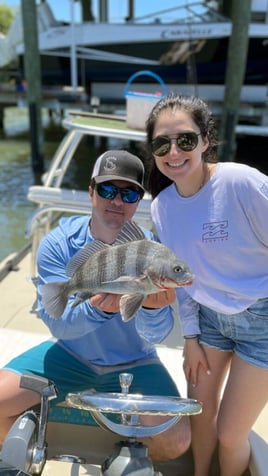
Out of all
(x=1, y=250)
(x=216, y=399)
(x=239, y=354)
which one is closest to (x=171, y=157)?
(x=239, y=354)

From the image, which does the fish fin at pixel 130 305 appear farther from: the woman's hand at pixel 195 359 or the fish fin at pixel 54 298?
the woman's hand at pixel 195 359

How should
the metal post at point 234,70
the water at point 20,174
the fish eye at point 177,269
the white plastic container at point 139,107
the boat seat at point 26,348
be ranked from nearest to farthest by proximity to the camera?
the fish eye at point 177,269
the boat seat at point 26,348
the white plastic container at point 139,107
the water at point 20,174
the metal post at point 234,70

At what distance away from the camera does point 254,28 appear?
498 inches

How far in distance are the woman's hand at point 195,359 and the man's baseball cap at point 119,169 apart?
2.52ft

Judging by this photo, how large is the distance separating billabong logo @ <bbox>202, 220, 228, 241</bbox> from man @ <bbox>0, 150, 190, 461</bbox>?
383 mm

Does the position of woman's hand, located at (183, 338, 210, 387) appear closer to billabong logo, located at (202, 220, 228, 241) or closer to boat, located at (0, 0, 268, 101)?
billabong logo, located at (202, 220, 228, 241)

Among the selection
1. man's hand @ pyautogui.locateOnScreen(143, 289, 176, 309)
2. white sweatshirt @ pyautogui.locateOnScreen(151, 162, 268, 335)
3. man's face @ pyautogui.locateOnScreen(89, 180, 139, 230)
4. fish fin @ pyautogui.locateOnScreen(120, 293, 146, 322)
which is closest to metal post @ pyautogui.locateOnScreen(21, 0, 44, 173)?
man's face @ pyautogui.locateOnScreen(89, 180, 139, 230)

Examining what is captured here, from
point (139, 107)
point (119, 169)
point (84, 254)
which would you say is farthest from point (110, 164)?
point (139, 107)

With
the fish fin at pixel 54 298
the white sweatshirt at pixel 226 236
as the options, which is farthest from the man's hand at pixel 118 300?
the white sweatshirt at pixel 226 236

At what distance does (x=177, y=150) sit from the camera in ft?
5.97

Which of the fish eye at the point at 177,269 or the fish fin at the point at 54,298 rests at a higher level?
the fish eye at the point at 177,269

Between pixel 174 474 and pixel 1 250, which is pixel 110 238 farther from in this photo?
pixel 1 250

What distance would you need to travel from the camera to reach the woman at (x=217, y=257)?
1839 millimetres

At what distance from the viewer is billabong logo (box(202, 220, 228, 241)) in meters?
1.85
